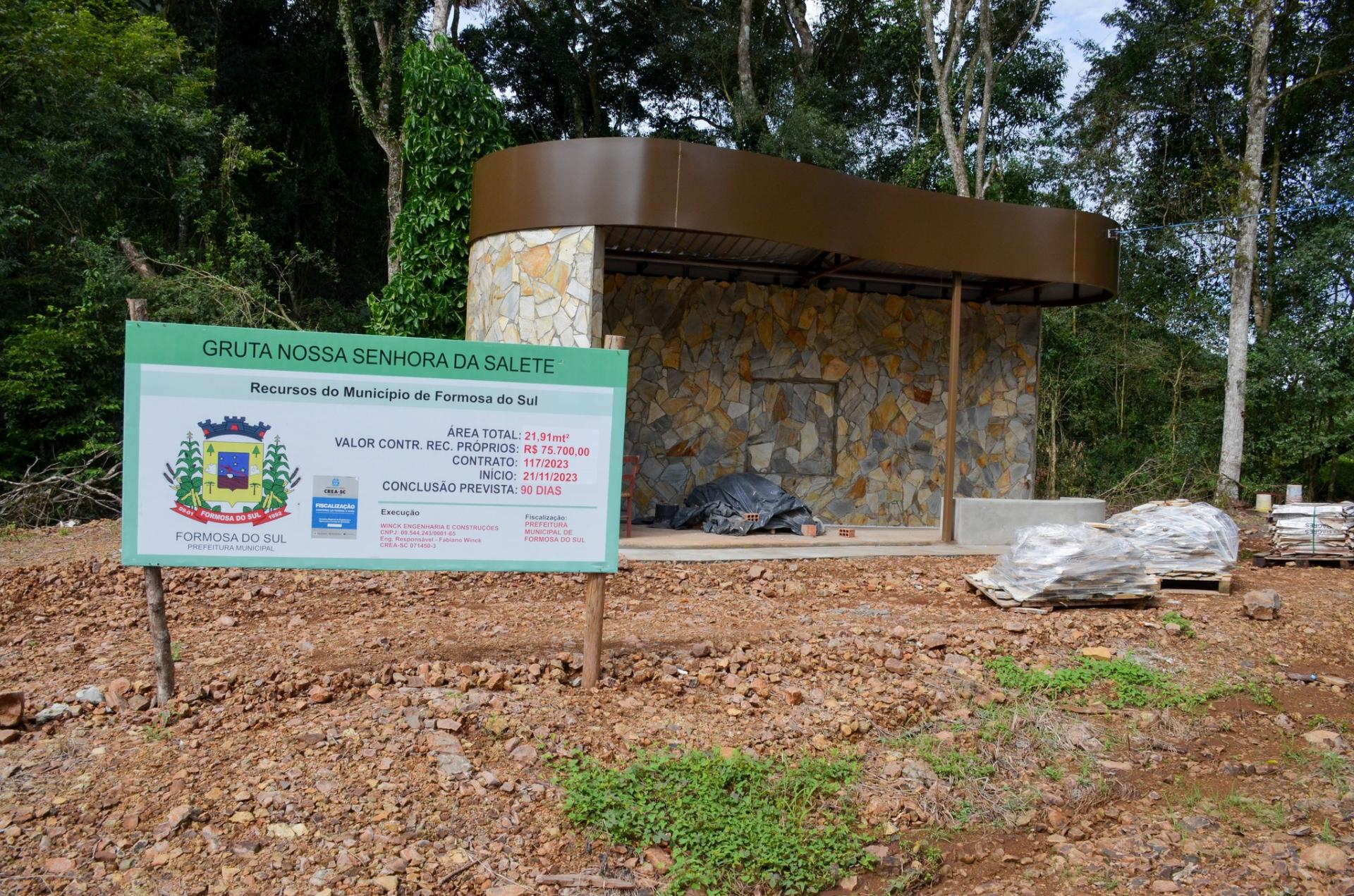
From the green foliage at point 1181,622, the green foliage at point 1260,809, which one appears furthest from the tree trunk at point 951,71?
the green foliage at point 1260,809

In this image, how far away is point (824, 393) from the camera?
13250 mm

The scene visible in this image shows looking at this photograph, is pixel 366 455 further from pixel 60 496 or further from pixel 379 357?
pixel 60 496

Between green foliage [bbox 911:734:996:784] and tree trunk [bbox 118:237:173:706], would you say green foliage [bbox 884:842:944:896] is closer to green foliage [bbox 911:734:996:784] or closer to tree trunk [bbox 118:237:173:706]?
green foliage [bbox 911:734:996:784]

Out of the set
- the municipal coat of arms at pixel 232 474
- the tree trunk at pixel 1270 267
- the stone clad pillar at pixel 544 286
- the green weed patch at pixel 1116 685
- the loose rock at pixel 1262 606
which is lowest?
the green weed patch at pixel 1116 685

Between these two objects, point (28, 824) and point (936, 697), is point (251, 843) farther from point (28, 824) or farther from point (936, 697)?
point (936, 697)

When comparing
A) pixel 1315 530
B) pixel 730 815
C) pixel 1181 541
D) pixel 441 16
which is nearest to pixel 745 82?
pixel 441 16

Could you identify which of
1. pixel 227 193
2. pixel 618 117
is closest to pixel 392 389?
pixel 227 193

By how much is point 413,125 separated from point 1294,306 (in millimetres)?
17768

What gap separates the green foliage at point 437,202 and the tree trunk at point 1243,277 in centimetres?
1309

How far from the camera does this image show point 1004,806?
14.0ft

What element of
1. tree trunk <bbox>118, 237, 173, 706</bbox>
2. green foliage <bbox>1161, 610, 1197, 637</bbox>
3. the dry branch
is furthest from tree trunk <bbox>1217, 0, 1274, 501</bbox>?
the dry branch

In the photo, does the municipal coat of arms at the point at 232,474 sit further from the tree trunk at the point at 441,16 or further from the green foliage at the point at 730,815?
the tree trunk at the point at 441,16

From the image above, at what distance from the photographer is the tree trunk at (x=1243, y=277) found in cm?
1617

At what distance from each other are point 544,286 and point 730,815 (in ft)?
22.3
